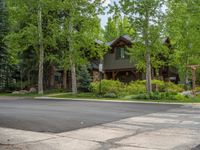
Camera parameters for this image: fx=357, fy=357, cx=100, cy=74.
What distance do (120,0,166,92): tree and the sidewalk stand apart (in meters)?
15.2

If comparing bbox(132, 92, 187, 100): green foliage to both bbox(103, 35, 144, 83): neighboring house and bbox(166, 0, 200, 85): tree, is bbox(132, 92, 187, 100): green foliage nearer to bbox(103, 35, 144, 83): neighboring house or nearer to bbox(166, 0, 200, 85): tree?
bbox(166, 0, 200, 85): tree

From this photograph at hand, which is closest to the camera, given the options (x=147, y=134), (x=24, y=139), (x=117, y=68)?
(x=24, y=139)

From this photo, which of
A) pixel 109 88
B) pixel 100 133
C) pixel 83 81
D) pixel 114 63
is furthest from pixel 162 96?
pixel 114 63

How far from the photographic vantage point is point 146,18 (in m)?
26.8

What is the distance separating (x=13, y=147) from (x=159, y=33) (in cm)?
2010

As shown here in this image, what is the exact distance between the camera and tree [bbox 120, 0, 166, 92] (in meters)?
26.5

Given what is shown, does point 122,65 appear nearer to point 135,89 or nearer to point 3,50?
point 135,89

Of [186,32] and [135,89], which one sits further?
[186,32]

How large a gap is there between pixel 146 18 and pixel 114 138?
1863 cm

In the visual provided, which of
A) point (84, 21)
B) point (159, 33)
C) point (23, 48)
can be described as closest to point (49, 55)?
point (23, 48)

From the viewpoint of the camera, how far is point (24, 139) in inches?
362

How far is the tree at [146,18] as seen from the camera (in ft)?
87.0

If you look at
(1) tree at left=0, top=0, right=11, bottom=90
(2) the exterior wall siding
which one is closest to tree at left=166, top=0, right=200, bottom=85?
(2) the exterior wall siding

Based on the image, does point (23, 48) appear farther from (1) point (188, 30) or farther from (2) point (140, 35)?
(1) point (188, 30)
